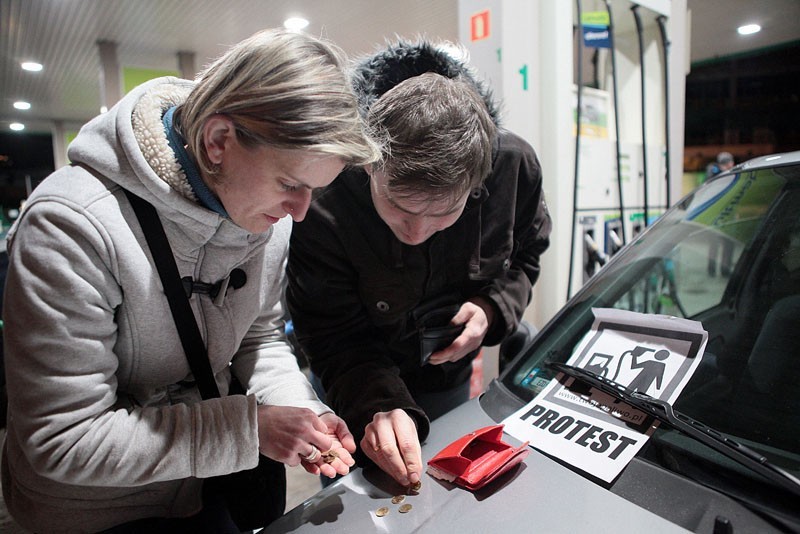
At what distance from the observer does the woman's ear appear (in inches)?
31.0

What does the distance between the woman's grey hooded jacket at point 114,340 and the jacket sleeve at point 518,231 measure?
0.67 metres

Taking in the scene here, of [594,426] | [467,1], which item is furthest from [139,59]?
[594,426]

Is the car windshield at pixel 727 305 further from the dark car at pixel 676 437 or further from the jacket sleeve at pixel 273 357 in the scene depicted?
the jacket sleeve at pixel 273 357

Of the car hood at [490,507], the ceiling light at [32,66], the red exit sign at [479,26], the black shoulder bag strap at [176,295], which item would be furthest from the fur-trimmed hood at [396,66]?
the ceiling light at [32,66]

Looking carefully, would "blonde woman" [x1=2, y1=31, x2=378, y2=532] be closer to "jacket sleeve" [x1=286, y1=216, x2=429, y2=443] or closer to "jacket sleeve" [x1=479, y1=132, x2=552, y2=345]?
"jacket sleeve" [x1=286, y1=216, x2=429, y2=443]

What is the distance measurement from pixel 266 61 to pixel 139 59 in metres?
7.30

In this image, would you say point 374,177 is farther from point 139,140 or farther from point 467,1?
point 467,1

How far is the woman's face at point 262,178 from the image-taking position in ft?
2.62

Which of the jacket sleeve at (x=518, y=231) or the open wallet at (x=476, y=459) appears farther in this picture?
the jacket sleeve at (x=518, y=231)

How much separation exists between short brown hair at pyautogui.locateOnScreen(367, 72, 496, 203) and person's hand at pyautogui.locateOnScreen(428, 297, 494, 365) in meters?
0.41

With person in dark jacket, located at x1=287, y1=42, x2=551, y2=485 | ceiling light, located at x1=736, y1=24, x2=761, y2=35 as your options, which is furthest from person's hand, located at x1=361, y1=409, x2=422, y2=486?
ceiling light, located at x1=736, y1=24, x2=761, y2=35

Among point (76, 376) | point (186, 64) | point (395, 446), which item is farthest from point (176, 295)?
point (186, 64)

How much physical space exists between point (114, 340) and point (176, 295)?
0.37ft

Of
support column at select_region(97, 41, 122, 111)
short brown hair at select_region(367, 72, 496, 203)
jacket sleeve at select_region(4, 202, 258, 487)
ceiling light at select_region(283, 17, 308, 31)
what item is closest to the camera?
jacket sleeve at select_region(4, 202, 258, 487)
